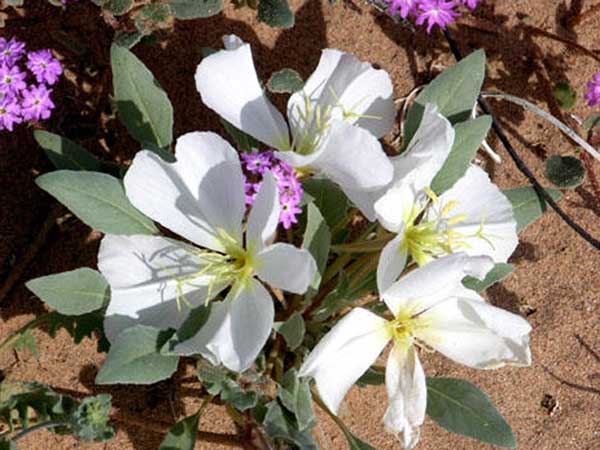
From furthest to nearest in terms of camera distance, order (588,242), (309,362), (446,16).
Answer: (588,242) → (446,16) → (309,362)

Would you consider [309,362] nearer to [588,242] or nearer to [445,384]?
[445,384]

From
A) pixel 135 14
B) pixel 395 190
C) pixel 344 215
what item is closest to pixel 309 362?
pixel 395 190

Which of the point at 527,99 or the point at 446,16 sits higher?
the point at 446,16

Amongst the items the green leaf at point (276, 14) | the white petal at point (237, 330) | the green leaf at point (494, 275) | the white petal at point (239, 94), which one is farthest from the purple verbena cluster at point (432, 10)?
the white petal at point (237, 330)

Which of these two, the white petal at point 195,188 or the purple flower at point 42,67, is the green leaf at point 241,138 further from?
the purple flower at point 42,67

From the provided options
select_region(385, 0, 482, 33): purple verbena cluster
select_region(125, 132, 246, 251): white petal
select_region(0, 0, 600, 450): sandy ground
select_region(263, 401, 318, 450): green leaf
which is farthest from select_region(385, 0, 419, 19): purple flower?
select_region(263, 401, 318, 450): green leaf

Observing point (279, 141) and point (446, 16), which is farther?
point (446, 16)

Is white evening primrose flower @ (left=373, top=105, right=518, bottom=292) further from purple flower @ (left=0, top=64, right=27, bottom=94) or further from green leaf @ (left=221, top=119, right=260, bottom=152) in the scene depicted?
purple flower @ (left=0, top=64, right=27, bottom=94)

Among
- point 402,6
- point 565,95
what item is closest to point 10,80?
point 402,6
